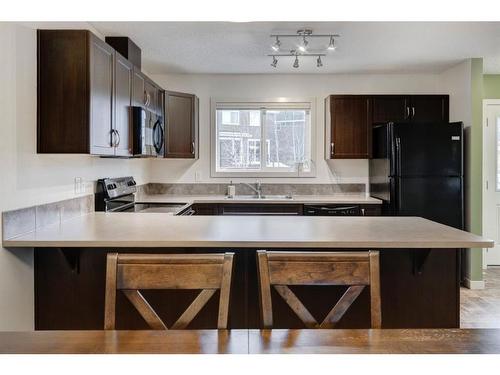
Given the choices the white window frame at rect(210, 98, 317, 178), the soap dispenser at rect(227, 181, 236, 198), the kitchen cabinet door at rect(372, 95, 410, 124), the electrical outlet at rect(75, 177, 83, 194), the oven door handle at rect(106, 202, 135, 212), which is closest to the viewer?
the electrical outlet at rect(75, 177, 83, 194)

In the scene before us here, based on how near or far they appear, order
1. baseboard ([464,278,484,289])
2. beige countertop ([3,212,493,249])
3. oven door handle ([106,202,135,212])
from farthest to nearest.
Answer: baseboard ([464,278,484,289]) < oven door handle ([106,202,135,212]) < beige countertop ([3,212,493,249])

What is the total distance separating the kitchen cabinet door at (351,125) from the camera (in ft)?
15.3

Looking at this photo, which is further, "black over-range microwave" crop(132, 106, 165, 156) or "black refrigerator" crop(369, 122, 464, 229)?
"black refrigerator" crop(369, 122, 464, 229)

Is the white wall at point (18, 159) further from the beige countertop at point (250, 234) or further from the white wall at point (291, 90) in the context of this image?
the white wall at point (291, 90)

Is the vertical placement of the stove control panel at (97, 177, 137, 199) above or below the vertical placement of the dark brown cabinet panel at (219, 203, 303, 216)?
above

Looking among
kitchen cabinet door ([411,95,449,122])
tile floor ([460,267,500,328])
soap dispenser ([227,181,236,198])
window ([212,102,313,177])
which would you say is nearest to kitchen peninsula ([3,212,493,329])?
tile floor ([460,267,500,328])

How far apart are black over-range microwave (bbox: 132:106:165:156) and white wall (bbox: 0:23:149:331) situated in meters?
0.78

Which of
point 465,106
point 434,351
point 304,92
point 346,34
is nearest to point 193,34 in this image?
point 346,34

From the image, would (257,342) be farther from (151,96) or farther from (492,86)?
(492,86)

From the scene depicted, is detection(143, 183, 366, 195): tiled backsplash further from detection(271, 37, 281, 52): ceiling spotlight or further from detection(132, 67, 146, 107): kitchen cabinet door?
detection(271, 37, 281, 52): ceiling spotlight

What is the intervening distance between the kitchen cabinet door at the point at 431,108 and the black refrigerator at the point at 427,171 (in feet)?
1.69

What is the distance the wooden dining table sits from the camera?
0.88 meters

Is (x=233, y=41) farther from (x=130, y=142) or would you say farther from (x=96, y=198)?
(x=96, y=198)

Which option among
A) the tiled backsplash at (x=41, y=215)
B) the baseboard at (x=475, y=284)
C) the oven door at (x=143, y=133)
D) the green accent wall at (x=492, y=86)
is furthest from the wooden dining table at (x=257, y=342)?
the green accent wall at (x=492, y=86)
